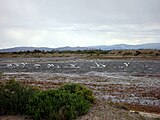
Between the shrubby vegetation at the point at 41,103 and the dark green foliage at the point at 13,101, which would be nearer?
the shrubby vegetation at the point at 41,103

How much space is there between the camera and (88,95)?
473 inches

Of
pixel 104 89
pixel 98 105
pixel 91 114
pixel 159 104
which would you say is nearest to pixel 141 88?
pixel 104 89

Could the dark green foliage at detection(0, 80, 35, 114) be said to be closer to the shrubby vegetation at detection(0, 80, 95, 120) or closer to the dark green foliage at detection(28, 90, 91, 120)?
the shrubby vegetation at detection(0, 80, 95, 120)

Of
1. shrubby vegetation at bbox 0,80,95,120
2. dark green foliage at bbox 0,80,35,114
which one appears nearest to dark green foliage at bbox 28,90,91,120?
shrubby vegetation at bbox 0,80,95,120

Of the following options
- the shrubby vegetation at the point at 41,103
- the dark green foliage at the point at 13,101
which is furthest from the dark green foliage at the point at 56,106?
the dark green foliage at the point at 13,101

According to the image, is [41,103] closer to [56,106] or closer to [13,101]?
[56,106]

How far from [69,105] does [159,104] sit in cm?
740

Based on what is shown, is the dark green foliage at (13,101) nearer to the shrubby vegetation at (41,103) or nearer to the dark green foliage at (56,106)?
the shrubby vegetation at (41,103)

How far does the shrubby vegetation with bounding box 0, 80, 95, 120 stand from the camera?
9898 millimetres

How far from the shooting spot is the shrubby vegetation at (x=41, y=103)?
9898 millimetres

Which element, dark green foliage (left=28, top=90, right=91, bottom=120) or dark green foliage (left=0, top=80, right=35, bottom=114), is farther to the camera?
dark green foliage (left=0, top=80, right=35, bottom=114)

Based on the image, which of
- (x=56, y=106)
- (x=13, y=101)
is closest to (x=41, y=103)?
(x=56, y=106)

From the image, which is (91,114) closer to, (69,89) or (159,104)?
(69,89)

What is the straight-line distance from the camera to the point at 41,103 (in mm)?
10195
